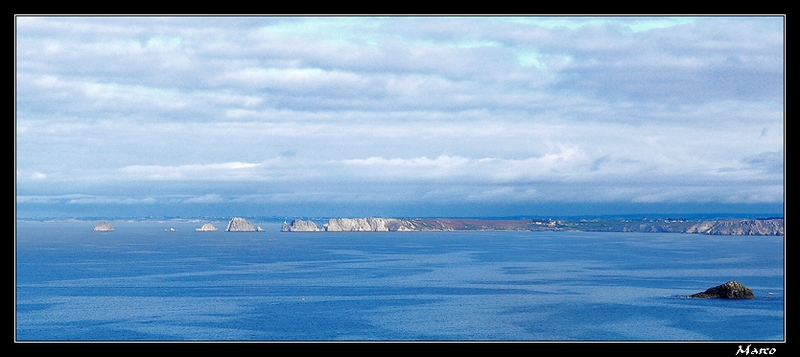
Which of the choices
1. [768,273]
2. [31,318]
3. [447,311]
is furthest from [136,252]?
[768,273]

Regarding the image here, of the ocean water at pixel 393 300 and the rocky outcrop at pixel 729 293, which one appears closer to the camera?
the ocean water at pixel 393 300

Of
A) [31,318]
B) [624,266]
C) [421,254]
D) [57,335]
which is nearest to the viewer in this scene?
[57,335]

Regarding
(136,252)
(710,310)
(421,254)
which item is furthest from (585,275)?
(136,252)

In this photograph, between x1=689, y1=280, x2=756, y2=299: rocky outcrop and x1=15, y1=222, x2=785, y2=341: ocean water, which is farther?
x1=689, y1=280, x2=756, y2=299: rocky outcrop
